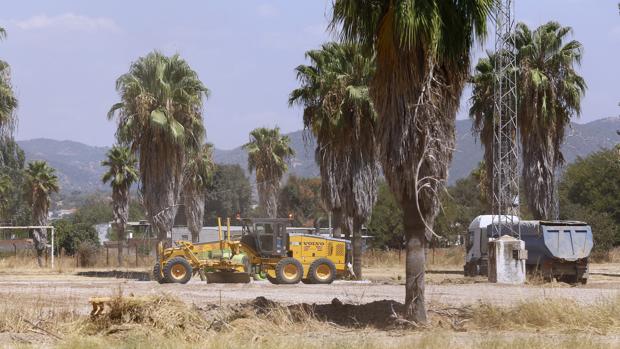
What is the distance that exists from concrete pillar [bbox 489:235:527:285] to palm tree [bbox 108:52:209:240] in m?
16.6

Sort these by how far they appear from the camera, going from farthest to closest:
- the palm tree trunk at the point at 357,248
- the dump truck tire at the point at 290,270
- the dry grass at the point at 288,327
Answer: the palm tree trunk at the point at 357,248, the dump truck tire at the point at 290,270, the dry grass at the point at 288,327

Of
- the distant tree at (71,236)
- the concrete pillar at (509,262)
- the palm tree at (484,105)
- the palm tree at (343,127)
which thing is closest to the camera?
the concrete pillar at (509,262)

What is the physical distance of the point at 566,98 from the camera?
152 ft

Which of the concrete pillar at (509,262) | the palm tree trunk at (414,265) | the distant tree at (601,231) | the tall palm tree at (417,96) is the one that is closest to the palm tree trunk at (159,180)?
the concrete pillar at (509,262)

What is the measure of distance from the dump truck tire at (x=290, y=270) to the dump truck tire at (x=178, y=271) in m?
3.34

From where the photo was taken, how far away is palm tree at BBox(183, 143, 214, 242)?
73500 mm

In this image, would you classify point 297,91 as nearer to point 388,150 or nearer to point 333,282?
point 333,282

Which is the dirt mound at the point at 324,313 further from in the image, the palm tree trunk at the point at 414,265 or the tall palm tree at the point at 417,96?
the tall palm tree at the point at 417,96

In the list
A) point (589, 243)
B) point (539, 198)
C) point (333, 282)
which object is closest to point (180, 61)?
point (333, 282)

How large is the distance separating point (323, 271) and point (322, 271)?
0.04m

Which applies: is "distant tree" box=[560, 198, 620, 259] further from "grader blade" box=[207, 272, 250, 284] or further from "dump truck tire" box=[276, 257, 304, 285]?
"grader blade" box=[207, 272, 250, 284]

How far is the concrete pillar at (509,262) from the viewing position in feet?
122

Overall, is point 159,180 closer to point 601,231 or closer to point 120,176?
point 120,176

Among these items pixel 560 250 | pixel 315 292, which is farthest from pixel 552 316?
pixel 560 250
